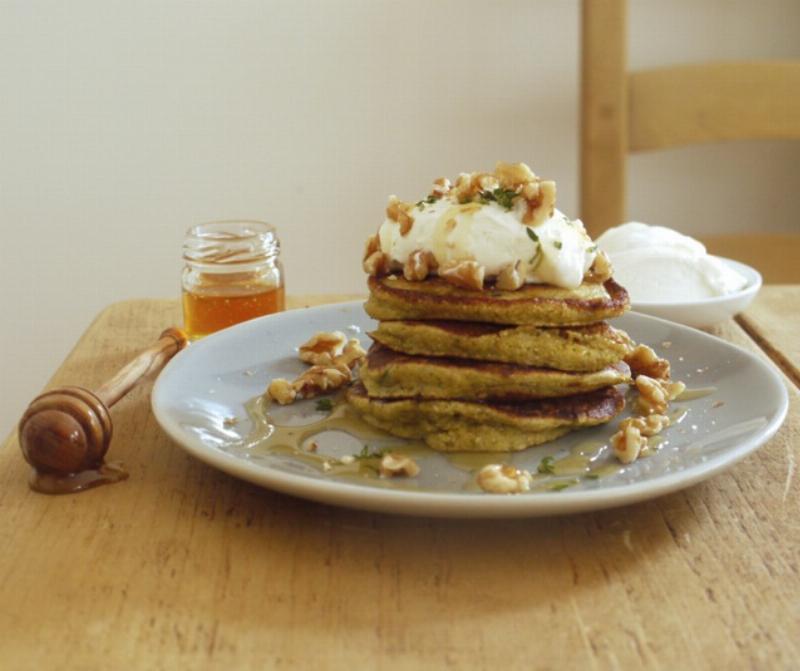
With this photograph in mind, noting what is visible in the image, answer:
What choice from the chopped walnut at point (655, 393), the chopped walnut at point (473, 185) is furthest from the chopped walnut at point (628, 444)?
the chopped walnut at point (473, 185)

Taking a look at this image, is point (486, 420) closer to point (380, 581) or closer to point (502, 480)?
point (502, 480)

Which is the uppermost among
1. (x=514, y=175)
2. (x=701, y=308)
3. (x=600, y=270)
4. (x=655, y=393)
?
(x=514, y=175)

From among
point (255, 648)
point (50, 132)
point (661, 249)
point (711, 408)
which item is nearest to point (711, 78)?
point (661, 249)

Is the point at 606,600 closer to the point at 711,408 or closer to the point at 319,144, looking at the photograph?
the point at 711,408

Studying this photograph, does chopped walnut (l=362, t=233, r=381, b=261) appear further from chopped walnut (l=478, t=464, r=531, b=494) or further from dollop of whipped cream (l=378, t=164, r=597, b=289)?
chopped walnut (l=478, t=464, r=531, b=494)

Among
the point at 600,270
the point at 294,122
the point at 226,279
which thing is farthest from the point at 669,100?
the point at 600,270

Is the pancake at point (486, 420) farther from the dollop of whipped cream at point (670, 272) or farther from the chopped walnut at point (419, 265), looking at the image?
the dollop of whipped cream at point (670, 272)
